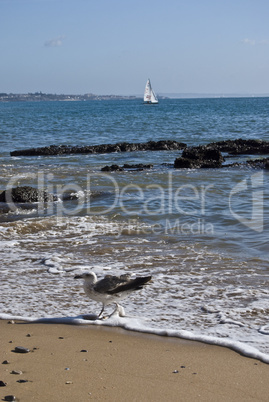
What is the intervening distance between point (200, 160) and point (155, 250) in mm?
11093

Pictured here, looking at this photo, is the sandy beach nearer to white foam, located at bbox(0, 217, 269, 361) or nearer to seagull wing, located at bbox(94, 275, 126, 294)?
white foam, located at bbox(0, 217, 269, 361)

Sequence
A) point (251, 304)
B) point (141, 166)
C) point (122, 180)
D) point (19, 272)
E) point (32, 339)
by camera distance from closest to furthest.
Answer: point (32, 339)
point (251, 304)
point (19, 272)
point (122, 180)
point (141, 166)

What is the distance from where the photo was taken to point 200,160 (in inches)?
729

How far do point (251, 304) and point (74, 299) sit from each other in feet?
6.25

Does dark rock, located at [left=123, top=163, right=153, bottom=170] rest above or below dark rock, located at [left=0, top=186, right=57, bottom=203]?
above

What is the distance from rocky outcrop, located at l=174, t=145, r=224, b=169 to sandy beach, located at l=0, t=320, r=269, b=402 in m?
13.4

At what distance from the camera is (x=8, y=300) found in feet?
18.7

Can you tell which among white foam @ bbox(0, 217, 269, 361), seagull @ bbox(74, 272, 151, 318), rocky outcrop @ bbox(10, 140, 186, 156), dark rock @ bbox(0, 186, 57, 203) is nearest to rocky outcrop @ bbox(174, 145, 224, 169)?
rocky outcrop @ bbox(10, 140, 186, 156)

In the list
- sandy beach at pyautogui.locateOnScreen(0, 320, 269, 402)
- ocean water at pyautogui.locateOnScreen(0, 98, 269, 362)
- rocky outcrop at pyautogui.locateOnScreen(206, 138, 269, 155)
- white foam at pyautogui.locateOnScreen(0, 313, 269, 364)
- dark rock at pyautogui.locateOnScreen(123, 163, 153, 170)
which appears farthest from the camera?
rocky outcrop at pyautogui.locateOnScreen(206, 138, 269, 155)

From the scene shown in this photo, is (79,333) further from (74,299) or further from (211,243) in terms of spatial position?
(211,243)

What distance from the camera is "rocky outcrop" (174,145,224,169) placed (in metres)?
17.9

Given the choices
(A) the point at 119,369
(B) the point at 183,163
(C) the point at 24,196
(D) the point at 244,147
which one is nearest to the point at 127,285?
(A) the point at 119,369

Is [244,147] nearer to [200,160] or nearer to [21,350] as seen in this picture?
[200,160]

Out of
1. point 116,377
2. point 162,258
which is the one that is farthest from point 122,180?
point 116,377
